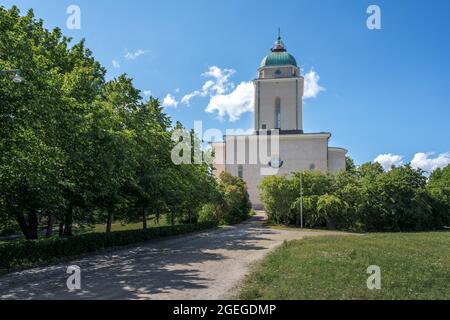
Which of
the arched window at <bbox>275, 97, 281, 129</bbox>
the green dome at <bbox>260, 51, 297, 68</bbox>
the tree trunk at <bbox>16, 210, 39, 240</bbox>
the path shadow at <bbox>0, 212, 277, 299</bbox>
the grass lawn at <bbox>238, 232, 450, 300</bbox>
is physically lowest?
the path shadow at <bbox>0, 212, 277, 299</bbox>

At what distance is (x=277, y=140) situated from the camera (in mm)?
68812

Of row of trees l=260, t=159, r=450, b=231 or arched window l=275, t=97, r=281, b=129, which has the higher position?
arched window l=275, t=97, r=281, b=129

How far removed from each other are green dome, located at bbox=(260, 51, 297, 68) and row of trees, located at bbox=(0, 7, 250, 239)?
153ft

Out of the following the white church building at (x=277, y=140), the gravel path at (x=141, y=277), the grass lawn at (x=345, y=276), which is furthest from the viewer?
the white church building at (x=277, y=140)

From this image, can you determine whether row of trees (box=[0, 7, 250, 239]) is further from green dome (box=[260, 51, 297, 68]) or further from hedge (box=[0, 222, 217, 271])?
green dome (box=[260, 51, 297, 68])

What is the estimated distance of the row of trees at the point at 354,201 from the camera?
4431 cm

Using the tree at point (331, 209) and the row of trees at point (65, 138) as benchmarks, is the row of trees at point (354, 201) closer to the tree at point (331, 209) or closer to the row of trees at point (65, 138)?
the tree at point (331, 209)

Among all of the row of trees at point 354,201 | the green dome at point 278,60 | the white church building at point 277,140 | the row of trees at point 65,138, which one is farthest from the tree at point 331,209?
the green dome at point 278,60

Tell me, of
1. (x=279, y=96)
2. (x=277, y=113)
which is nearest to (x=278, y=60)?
(x=279, y=96)

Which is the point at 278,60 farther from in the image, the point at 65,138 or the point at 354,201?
the point at 65,138

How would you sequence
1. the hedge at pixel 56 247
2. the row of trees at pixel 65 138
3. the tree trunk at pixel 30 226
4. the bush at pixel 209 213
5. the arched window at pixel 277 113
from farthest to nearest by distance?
1. the arched window at pixel 277 113
2. the bush at pixel 209 213
3. the tree trunk at pixel 30 226
4. the hedge at pixel 56 247
5. the row of trees at pixel 65 138

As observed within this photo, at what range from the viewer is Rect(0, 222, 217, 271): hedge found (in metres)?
15.9

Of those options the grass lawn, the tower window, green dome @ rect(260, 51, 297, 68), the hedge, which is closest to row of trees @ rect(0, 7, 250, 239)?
the hedge
